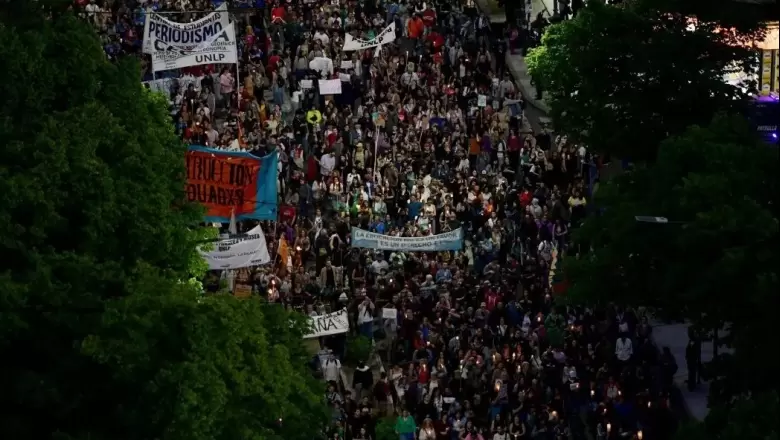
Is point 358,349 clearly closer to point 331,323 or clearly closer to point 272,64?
point 331,323

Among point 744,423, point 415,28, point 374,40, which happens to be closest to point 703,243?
point 744,423

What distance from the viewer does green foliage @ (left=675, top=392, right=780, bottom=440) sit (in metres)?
30.7

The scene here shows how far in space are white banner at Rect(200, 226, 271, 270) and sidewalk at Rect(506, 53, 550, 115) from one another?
51.8 ft

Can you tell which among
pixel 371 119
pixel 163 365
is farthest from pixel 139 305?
pixel 371 119

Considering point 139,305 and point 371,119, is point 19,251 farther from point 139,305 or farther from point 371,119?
point 371,119

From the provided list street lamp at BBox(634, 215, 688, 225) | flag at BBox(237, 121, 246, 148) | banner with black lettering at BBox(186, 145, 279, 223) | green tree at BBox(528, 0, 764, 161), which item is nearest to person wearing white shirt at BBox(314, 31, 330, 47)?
flag at BBox(237, 121, 246, 148)

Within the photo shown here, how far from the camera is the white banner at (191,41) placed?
54.4m

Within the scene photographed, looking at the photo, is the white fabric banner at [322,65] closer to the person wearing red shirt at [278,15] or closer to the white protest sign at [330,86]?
the white protest sign at [330,86]

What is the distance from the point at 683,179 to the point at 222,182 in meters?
15.3

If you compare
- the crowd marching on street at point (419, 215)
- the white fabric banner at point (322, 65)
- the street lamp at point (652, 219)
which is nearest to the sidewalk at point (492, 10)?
the crowd marching on street at point (419, 215)

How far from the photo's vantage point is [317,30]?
63.2 meters

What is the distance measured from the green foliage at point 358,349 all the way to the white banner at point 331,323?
73 centimetres

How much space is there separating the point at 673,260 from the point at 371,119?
2387cm

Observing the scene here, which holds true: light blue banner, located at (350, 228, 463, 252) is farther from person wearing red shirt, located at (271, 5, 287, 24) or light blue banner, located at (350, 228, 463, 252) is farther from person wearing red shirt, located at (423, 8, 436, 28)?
person wearing red shirt, located at (423, 8, 436, 28)
